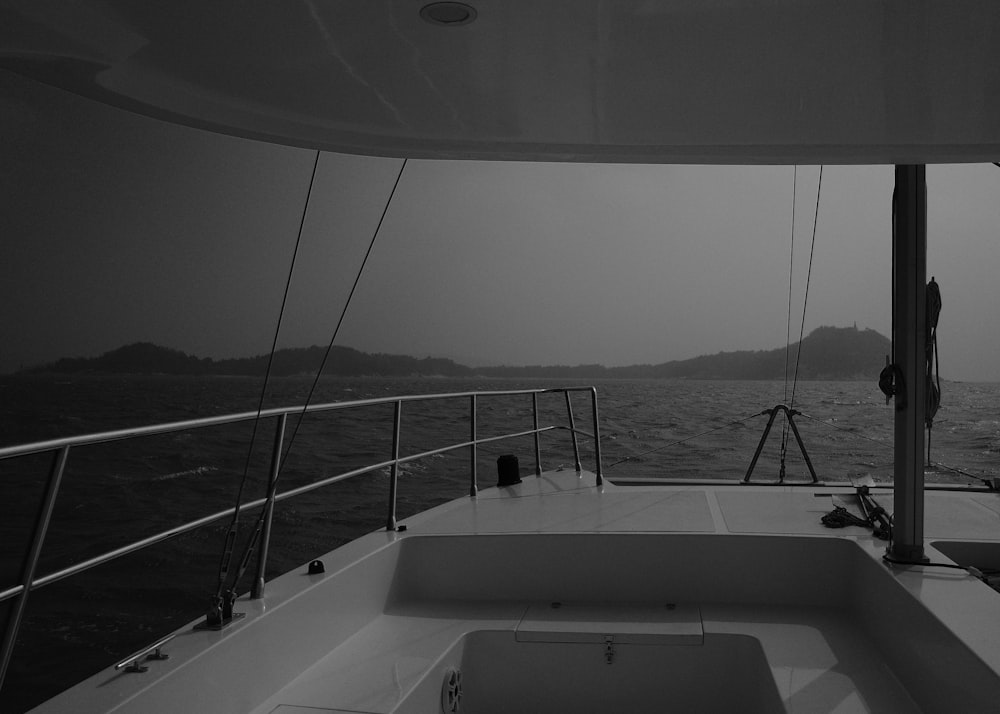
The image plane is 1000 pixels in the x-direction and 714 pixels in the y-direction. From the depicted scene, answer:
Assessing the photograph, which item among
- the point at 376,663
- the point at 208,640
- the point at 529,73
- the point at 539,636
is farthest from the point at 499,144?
the point at 539,636

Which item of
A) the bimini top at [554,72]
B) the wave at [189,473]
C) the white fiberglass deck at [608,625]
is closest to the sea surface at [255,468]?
the wave at [189,473]

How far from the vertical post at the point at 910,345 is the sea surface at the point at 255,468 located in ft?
2.70

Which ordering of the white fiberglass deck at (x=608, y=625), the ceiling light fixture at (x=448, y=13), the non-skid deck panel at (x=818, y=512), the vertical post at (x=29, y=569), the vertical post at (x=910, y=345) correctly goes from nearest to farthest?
the ceiling light fixture at (x=448, y=13) → the vertical post at (x=29, y=569) → the white fiberglass deck at (x=608, y=625) → the vertical post at (x=910, y=345) → the non-skid deck panel at (x=818, y=512)

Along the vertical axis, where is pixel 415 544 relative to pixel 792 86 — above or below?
below

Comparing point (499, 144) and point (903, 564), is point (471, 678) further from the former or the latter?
point (499, 144)

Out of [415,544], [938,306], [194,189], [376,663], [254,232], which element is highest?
[194,189]

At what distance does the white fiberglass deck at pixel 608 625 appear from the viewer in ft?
5.22

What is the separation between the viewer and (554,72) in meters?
0.83

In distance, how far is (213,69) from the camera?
81 centimetres

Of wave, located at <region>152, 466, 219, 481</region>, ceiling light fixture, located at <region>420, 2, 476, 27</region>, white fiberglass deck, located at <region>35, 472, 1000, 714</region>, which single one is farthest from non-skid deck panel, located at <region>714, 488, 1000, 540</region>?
wave, located at <region>152, 466, 219, 481</region>

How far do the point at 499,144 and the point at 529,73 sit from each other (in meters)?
0.27

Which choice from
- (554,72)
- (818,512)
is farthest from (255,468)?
(554,72)

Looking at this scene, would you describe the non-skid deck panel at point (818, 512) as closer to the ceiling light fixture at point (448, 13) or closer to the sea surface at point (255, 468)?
the sea surface at point (255, 468)

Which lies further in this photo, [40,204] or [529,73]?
[40,204]
